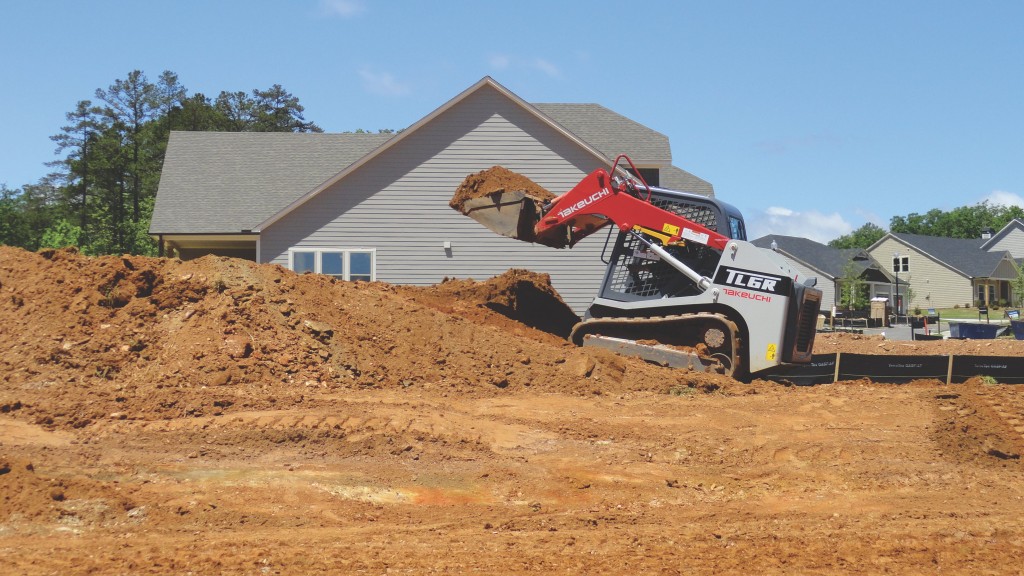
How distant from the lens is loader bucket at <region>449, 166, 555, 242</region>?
55.4ft

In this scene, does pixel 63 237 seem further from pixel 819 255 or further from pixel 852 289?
→ pixel 819 255

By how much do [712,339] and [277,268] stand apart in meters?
6.98

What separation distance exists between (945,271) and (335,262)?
6466 centimetres

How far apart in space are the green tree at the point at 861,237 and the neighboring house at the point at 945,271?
136 feet

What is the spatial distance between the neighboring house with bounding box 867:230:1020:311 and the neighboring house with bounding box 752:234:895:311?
465 centimetres

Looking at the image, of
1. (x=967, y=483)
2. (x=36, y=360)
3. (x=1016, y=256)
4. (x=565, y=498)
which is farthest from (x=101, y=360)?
(x=1016, y=256)

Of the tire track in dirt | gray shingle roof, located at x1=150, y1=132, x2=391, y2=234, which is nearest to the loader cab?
the tire track in dirt

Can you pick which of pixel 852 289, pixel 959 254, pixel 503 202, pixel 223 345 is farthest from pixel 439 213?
pixel 959 254

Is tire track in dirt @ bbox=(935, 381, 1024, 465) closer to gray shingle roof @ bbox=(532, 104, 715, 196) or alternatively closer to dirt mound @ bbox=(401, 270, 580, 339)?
dirt mound @ bbox=(401, 270, 580, 339)

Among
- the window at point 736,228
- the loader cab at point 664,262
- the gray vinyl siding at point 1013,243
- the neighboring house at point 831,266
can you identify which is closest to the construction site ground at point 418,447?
the loader cab at point 664,262

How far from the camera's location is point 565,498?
9.22m

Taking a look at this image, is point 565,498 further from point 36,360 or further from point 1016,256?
point 1016,256

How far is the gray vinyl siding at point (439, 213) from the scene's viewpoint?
75.6ft

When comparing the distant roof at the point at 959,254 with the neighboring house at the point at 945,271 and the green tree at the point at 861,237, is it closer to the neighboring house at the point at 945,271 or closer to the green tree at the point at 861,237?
the neighboring house at the point at 945,271
